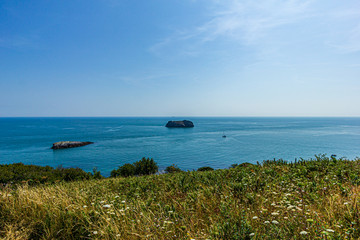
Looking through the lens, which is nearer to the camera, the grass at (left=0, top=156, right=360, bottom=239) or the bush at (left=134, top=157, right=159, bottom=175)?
the grass at (left=0, top=156, right=360, bottom=239)

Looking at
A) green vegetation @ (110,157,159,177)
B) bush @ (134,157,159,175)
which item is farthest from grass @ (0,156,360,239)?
bush @ (134,157,159,175)

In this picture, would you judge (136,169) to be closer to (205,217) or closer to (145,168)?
(145,168)

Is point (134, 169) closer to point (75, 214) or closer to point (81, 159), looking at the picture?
point (75, 214)

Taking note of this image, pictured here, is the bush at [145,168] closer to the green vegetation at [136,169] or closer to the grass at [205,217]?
the green vegetation at [136,169]

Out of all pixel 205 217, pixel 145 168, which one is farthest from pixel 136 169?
pixel 205 217

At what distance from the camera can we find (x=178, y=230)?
3529 millimetres

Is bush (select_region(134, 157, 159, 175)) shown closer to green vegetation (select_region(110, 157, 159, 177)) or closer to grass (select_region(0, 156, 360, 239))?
green vegetation (select_region(110, 157, 159, 177))

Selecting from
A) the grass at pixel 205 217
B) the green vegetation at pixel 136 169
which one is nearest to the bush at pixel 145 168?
the green vegetation at pixel 136 169

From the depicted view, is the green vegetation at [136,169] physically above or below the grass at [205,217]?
below

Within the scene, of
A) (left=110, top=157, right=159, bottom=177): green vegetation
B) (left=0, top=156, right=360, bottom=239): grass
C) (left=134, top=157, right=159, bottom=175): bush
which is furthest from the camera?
(left=134, top=157, right=159, bottom=175): bush

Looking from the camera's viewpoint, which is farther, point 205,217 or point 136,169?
point 136,169

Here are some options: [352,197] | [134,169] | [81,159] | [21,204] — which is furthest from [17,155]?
[352,197]

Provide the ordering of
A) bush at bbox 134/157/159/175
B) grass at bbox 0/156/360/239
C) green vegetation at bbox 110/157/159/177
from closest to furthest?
1. grass at bbox 0/156/360/239
2. green vegetation at bbox 110/157/159/177
3. bush at bbox 134/157/159/175

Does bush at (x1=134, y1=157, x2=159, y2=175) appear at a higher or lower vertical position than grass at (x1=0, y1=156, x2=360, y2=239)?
lower
